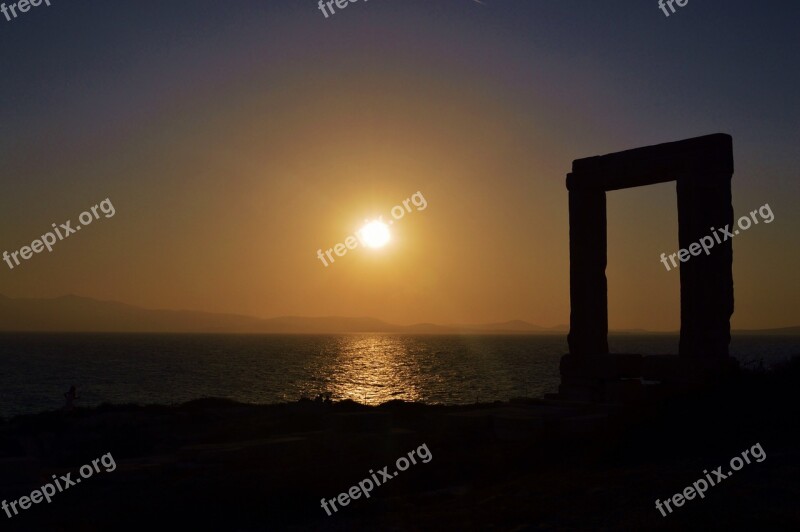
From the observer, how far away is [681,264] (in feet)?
50.6

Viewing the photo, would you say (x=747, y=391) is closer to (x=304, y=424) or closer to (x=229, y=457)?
(x=304, y=424)

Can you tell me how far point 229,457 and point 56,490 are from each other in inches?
75.2

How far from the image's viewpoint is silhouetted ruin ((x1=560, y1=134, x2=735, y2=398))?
49.1 feet

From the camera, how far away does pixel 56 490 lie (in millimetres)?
8750

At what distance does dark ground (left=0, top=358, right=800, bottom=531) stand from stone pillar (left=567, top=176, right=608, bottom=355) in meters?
3.71

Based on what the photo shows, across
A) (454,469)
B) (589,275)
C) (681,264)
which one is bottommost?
(454,469)

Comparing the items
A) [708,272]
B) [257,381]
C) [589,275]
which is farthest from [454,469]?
[257,381]

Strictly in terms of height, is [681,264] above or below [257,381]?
above

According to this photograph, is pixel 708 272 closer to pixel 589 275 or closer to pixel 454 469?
pixel 589 275

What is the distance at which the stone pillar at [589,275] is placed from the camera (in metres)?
17.3

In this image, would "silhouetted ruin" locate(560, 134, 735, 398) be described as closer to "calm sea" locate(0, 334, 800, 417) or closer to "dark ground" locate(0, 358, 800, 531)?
"dark ground" locate(0, 358, 800, 531)

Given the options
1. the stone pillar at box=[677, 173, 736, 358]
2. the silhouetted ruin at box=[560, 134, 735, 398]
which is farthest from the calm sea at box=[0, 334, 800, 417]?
the stone pillar at box=[677, 173, 736, 358]

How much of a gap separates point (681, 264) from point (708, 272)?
572 mm

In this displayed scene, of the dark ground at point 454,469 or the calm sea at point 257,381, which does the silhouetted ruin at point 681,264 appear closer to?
the dark ground at point 454,469
